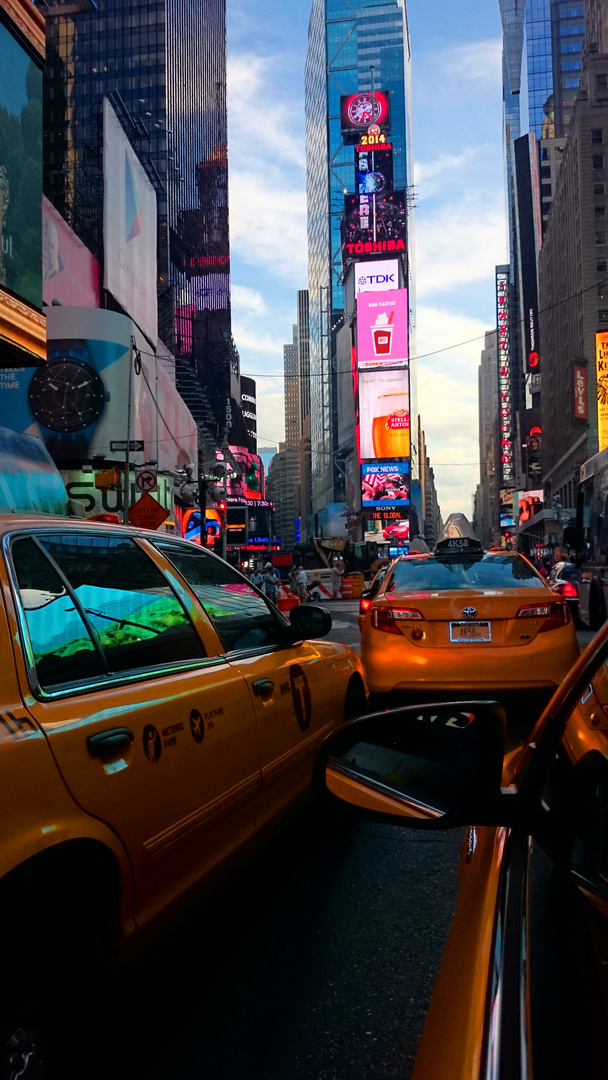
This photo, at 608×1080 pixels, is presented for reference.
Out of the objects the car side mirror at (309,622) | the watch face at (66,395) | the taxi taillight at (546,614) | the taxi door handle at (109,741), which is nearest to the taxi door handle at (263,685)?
the car side mirror at (309,622)

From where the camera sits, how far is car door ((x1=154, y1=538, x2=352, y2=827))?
11.3 feet

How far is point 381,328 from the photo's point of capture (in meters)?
112

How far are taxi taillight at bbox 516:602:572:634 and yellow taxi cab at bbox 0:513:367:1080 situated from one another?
3074mm

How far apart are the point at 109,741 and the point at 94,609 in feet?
1.77

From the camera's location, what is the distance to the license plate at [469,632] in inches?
249

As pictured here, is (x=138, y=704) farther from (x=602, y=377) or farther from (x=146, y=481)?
(x=602, y=377)

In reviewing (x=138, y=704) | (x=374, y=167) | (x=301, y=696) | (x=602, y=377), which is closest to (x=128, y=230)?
(x=602, y=377)

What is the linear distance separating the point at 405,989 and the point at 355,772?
1520mm

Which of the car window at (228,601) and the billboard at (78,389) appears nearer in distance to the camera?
the car window at (228,601)

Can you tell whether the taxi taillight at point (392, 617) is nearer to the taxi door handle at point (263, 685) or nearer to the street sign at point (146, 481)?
the taxi door handle at point (263, 685)

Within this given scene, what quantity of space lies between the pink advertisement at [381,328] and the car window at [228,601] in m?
110

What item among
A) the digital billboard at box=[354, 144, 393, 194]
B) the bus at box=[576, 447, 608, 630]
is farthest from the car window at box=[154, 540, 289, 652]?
the digital billboard at box=[354, 144, 393, 194]

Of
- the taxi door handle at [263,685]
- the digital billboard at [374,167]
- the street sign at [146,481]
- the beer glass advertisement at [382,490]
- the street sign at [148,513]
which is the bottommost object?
the taxi door handle at [263,685]

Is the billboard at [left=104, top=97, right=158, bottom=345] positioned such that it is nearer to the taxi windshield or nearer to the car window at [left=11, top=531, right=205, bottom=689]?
the taxi windshield
